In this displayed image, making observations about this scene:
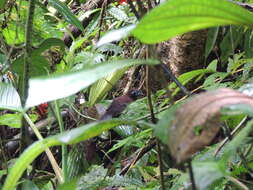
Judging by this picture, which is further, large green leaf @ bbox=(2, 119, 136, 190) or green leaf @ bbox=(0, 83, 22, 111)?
green leaf @ bbox=(0, 83, 22, 111)

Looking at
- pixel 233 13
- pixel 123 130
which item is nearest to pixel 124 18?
pixel 123 130

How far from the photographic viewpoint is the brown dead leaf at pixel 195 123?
278 millimetres

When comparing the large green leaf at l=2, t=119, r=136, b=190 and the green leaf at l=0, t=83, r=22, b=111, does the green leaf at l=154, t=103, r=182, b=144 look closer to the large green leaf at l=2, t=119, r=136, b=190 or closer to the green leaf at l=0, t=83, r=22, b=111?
the large green leaf at l=2, t=119, r=136, b=190

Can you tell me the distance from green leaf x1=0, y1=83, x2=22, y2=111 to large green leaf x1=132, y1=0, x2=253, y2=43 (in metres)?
0.46

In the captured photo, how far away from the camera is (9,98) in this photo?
75 cm

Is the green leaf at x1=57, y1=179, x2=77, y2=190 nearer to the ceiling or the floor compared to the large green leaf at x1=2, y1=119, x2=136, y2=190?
nearer to the floor

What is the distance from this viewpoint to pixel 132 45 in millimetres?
1343

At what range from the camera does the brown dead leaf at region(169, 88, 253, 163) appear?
0.91 feet

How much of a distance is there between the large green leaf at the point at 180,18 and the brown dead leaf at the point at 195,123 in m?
0.06

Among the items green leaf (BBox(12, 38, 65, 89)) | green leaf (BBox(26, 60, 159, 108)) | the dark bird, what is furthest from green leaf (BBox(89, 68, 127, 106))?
green leaf (BBox(26, 60, 159, 108))

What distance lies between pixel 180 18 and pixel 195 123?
0.09 m

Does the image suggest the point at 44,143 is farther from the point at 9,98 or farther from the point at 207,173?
the point at 9,98

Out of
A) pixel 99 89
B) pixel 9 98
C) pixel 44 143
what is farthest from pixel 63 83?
pixel 99 89

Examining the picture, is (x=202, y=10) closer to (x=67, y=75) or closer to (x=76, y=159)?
(x=67, y=75)
